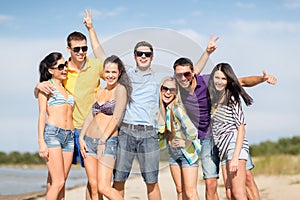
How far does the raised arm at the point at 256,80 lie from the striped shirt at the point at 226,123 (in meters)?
0.39

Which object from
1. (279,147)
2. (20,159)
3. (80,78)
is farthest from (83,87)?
(279,147)

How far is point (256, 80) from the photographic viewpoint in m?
7.36

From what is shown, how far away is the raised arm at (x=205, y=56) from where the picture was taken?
762 centimetres

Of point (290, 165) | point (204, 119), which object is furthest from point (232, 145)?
point (290, 165)

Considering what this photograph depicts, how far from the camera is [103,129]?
22.9ft

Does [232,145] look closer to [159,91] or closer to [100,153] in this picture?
[159,91]

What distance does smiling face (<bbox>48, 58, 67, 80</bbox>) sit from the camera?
708 cm

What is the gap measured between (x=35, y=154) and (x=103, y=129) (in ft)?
56.2

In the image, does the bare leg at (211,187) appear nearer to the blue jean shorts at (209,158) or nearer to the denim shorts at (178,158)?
the blue jean shorts at (209,158)

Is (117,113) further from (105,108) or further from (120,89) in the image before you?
(120,89)

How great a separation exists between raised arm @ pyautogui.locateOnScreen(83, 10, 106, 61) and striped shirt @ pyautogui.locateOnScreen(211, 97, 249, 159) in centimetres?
182

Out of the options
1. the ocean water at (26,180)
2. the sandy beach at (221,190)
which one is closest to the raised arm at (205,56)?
the sandy beach at (221,190)

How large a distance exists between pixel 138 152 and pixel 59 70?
156 centimetres

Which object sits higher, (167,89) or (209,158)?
(167,89)
